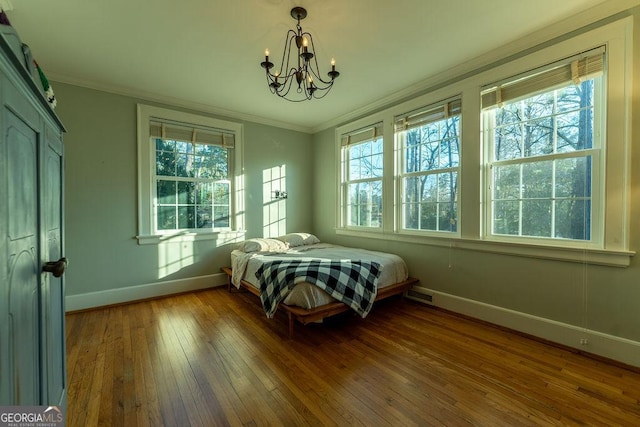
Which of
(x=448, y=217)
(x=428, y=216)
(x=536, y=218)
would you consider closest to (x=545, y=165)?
(x=536, y=218)

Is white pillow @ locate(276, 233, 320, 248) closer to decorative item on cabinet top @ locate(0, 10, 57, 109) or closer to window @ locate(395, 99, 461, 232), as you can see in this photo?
window @ locate(395, 99, 461, 232)

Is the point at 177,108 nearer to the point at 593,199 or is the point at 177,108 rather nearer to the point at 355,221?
the point at 355,221

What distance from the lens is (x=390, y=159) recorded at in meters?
3.65

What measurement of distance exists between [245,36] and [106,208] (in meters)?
2.59

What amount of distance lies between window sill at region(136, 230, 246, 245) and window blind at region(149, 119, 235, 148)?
4.30 ft

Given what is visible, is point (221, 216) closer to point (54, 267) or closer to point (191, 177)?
point (191, 177)

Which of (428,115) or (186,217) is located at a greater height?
(428,115)

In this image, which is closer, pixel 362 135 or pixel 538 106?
pixel 538 106

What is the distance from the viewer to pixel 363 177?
4133mm

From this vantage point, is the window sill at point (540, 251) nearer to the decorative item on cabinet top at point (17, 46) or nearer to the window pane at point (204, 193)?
the window pane at point (204, 193)

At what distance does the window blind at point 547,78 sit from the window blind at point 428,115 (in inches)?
11.4

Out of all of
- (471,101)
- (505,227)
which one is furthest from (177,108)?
(505,227)

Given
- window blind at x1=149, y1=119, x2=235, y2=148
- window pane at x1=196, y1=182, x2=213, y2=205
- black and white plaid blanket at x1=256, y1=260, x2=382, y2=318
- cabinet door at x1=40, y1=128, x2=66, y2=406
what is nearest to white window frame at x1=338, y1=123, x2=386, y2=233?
black and white plaid blanket at x1=256, y1=260, x2=382, y2=318

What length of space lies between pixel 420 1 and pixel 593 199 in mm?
2058
